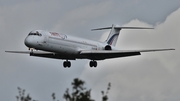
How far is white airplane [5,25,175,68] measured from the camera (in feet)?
155

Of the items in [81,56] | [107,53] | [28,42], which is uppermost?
[107,53]

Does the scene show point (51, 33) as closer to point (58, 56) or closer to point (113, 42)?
point (58, 56)

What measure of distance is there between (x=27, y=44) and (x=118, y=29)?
21247 millimetres

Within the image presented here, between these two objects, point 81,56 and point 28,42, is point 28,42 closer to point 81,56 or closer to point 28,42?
point 28,42

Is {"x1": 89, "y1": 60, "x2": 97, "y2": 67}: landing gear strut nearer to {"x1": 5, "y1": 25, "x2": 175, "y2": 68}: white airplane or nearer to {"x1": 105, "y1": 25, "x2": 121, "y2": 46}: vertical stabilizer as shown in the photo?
{"x1": 5, "y1": 25, "x2": 175, "y2": 68}: white airplane

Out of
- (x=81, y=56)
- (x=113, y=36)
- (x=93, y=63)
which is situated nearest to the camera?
(x=81, y=56)

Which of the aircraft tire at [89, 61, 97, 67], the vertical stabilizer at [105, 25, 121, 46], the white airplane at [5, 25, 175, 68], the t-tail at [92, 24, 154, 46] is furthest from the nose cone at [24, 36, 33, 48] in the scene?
the vertical stabilizer at [105, 25, 121, 46]

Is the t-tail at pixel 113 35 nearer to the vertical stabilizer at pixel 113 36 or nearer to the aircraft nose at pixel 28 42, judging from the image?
the vertical stabilizer at pixel 113 36

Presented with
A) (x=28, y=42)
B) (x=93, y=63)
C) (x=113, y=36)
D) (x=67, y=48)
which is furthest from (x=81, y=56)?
(x=113, y=36)

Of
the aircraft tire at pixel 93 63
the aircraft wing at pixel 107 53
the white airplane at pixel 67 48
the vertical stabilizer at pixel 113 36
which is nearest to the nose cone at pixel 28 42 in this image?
the white airplane at pixel 67 48

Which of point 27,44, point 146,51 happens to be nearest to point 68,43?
point 27,44

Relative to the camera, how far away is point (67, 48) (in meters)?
49.2

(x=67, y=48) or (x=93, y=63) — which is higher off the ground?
(x=93, y=63)

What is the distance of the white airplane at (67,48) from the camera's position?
47188 mm
